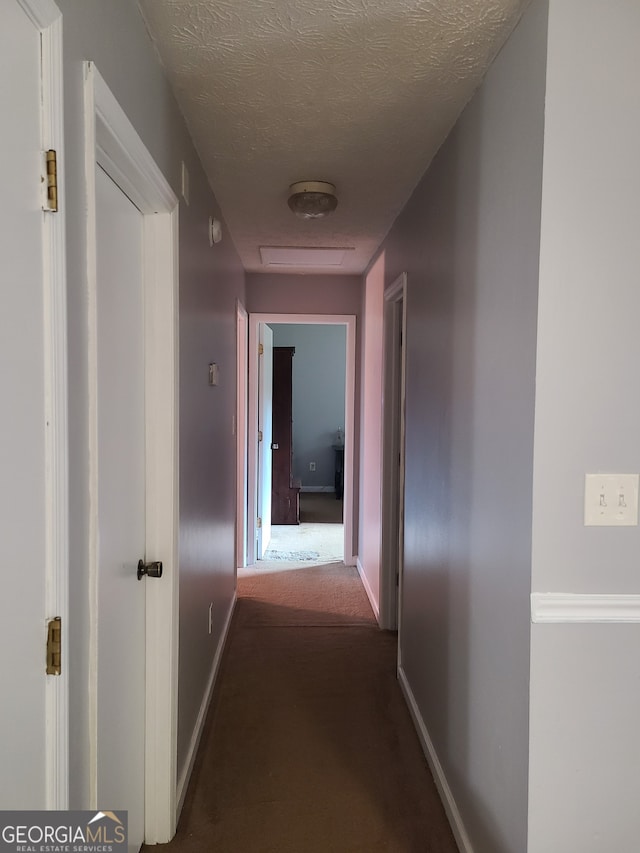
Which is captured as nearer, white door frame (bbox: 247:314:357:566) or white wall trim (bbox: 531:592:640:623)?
white wall trim (bbox: 531:592:640:623)

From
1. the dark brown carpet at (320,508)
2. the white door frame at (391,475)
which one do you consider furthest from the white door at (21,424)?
the dark brown carpet at (320,508)

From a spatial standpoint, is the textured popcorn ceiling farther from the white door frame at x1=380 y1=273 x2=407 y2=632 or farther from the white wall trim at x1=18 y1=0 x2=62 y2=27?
Answer: the white door frame at x1=380 y1=273 x2=407 y2=632

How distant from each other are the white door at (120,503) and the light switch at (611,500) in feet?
3.61

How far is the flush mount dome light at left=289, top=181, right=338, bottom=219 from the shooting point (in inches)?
102

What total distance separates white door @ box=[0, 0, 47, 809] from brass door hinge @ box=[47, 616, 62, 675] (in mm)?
12

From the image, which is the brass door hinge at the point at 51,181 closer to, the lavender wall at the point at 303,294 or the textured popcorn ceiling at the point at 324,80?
the textured popcorn ceiling at the point at 324,80

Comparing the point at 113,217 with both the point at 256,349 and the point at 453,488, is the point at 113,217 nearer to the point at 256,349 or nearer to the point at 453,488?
the point at 453,488

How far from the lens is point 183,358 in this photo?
1.98 m

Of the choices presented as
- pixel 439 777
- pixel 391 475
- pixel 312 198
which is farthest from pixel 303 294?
pixel 439 777

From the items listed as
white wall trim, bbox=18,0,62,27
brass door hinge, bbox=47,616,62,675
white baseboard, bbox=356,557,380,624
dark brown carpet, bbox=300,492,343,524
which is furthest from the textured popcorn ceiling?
dark brown carpet, bbox=300,492,343,524

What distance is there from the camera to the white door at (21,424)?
2.75 ft

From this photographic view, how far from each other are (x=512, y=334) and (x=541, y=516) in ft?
1.48

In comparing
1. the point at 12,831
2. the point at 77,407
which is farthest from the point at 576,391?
the point at 12,831

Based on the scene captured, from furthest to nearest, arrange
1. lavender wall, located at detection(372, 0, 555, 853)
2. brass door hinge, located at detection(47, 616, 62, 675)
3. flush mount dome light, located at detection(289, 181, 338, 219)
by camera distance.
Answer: flush mount dome light, located at detection(289, 181, 338, 219)
lavender wall, located at detection(372, 0, 555, 853)
brass door hinge, located at detection(47, 616, 62, 675)
